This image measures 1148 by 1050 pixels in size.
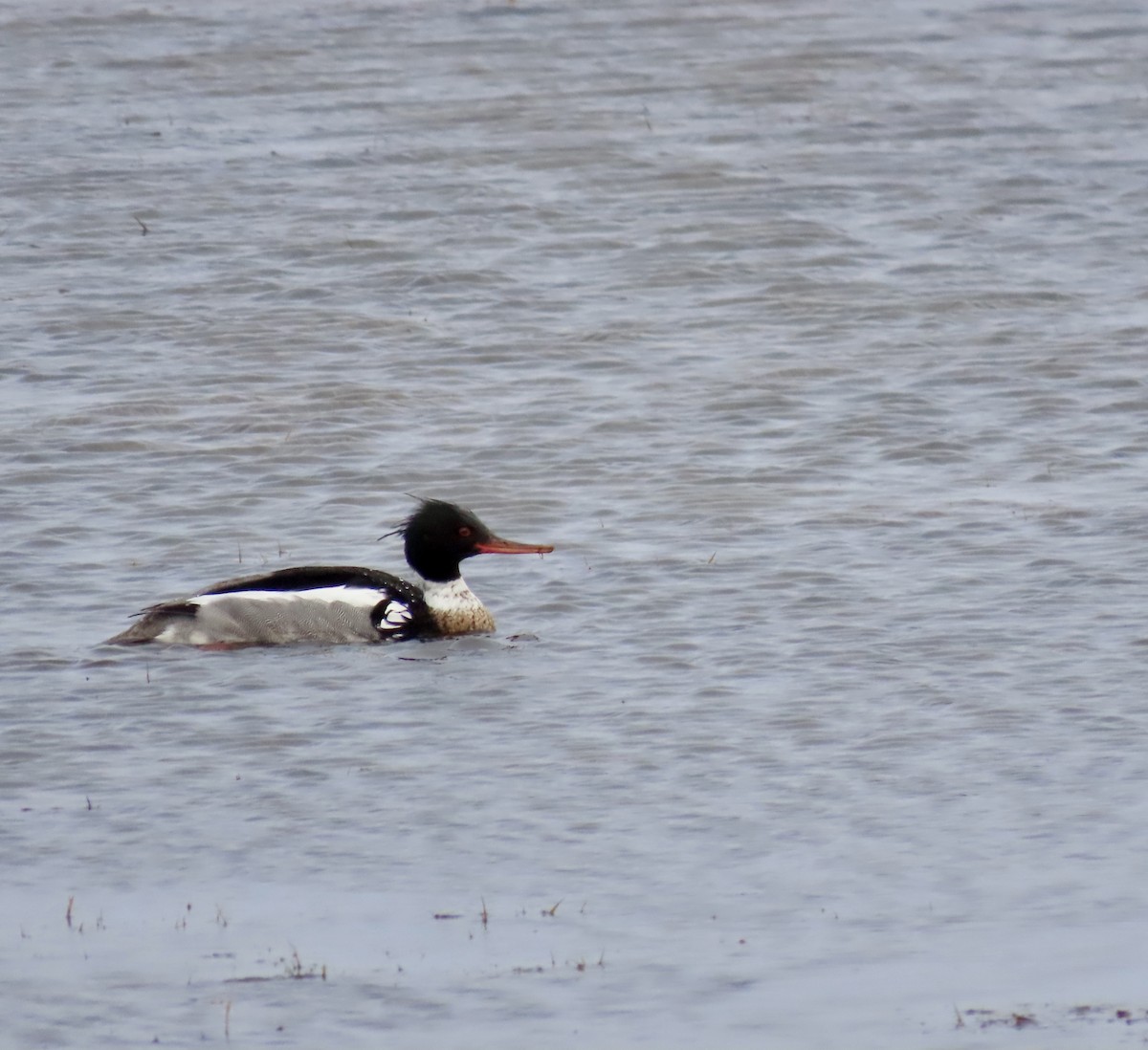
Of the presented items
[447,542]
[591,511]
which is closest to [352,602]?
A: [447,542]

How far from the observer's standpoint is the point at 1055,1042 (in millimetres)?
6773

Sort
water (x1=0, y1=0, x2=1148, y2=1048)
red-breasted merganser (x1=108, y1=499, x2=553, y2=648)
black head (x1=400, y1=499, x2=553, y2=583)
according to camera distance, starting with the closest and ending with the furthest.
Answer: water (x1=0, y1=0, x2=1148, y2=1048) → red-breasted merganser (x1=108, y1=499, x2=553, y2=648) → black head (x1=400, y1=499, x2=553, y2=583)

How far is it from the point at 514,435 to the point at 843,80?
10.7 meters

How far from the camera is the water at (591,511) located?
7.66 meters

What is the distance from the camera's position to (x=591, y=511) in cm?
1361

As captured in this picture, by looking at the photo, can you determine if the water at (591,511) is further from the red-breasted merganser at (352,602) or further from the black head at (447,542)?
the black head at (447,542)

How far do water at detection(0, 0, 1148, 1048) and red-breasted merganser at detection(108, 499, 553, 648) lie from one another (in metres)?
0.17

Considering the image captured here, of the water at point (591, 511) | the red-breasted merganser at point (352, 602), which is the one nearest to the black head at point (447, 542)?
the red-breasted merganser at point (352, 602)

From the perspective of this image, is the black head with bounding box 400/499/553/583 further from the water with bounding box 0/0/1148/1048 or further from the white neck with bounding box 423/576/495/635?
the water with bounding box 0/0/1148/1048

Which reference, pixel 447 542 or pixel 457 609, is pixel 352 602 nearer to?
pixel 457 609

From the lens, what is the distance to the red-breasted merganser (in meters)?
11.2

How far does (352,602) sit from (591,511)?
7.08 feet

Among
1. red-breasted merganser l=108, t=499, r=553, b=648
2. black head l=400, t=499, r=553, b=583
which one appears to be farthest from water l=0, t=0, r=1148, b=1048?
black head l=400, t=499, r=553, b=583

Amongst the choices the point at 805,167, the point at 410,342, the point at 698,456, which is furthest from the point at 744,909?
the point at 805,167
